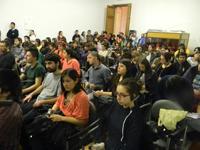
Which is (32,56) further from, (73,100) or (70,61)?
(73,100)

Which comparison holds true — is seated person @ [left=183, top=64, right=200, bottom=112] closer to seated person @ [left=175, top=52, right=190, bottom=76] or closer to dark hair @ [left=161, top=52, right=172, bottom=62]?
dark hair @ [left=161, top=52, right=172, bottom=62]

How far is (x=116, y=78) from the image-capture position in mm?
3750

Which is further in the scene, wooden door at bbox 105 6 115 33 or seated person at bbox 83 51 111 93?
wooden door at bbox 105 6 115 33

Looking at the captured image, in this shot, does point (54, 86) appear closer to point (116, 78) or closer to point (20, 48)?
point (116, 78)

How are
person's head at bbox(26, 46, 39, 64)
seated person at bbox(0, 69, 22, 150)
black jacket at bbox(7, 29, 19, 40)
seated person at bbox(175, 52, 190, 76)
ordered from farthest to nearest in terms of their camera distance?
black jacket at bbox(7, 29, 19, 40) < seated person at bbox(175, 52, 190, 76) < person's head at bbox(26, 46, 39, 64) < seated person at bbox(0, 69, 22, 150)

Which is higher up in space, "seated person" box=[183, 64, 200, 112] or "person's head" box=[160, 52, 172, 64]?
"person's head" box=[160, 52, 172, 64]

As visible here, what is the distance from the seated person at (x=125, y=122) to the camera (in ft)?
6.95

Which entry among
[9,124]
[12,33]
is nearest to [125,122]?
[9,124]

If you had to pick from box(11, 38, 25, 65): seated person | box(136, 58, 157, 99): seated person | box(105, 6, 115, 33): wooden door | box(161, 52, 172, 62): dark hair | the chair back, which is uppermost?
box(105, 6, 115, 33): wooden door

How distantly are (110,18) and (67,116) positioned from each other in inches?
437

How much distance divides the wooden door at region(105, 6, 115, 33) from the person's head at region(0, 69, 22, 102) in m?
11.4

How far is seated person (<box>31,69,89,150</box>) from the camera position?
2.48 metres

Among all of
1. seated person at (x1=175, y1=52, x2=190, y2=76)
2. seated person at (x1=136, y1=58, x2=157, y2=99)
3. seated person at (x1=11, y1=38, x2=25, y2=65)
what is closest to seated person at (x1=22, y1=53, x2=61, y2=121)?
seated person at (x1=136, y1=58, x2=157, y2=99)

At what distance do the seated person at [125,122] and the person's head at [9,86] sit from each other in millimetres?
794
